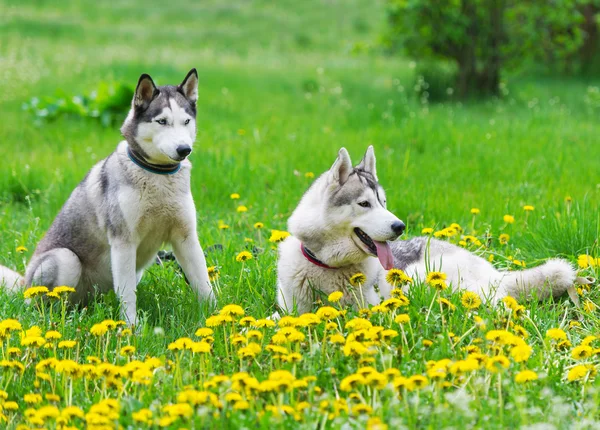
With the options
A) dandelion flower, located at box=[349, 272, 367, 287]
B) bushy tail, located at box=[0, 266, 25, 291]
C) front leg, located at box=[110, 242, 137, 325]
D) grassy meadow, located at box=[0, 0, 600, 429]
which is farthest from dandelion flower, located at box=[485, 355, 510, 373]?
bushy tail, located at box=[0, 266, 25, 291]

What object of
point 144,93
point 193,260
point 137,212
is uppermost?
point 144,93

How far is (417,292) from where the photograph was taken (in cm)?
402

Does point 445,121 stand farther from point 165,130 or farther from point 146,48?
point 146,48

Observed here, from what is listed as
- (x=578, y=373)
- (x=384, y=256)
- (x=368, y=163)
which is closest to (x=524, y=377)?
(x=578, y=373)

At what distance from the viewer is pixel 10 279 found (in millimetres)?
4895

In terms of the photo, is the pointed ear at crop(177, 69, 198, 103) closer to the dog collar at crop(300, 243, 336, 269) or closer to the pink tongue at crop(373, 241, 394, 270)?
the dog collar at crop(300, 243, 336, 269)

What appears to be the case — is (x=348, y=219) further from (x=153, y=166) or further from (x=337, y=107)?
(x=337, y=107)

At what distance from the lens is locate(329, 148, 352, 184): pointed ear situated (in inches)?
160

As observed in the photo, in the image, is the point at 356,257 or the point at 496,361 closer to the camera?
the point at 496,361

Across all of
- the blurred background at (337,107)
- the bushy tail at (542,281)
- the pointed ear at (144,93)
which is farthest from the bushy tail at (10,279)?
the bushy tail at (542,281)

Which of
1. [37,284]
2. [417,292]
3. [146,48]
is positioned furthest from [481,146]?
[146,48]

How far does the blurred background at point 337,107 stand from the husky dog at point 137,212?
3.75 feet

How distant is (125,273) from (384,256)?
157 centimetres

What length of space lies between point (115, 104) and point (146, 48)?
8183 millimetres
